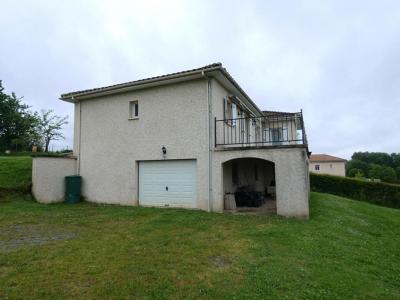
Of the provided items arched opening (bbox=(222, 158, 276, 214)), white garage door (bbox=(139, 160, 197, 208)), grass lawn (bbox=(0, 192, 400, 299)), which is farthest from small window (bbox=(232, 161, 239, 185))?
grass lawn (bbox=(0, 192, 400, 299))

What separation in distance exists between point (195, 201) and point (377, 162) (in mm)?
93954

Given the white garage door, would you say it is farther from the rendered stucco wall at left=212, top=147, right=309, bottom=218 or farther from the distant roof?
the distant roof

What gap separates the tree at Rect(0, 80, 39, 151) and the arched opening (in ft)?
89.9

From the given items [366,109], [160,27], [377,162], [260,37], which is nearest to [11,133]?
[160,27]

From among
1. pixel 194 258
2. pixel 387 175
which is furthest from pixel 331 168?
pixel 194 258

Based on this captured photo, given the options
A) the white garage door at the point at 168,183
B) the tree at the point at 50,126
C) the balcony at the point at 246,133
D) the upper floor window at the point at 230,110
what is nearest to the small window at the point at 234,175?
the balcony at the point at 246,133

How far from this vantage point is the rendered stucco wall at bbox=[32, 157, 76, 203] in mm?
11031

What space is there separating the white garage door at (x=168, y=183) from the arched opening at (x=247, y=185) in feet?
4.48

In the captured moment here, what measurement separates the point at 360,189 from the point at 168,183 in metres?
17.4

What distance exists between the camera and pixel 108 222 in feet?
25.1

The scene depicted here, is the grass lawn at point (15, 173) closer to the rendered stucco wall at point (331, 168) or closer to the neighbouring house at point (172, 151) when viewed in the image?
the neighbouring house at point (172, 151)

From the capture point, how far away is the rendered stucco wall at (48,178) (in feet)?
36.2

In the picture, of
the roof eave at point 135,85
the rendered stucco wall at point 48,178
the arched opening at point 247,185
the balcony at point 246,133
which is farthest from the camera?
the rendered stucco wall at point 48,178

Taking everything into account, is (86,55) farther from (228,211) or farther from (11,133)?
(11,133)
